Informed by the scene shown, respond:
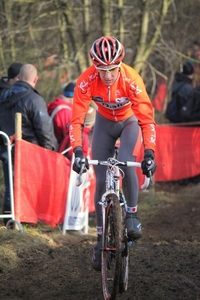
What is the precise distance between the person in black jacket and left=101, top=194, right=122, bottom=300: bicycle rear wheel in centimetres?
311

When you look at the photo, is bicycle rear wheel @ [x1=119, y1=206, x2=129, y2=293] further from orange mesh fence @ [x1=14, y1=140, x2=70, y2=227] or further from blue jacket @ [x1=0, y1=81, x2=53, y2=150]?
blue jacket @ [x1=0, y1=81, x2=53, y2=150]

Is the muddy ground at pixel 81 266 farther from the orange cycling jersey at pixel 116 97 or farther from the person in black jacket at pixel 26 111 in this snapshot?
the orange cycling jersey at pixel 116 97

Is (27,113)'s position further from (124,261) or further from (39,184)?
(124,261)

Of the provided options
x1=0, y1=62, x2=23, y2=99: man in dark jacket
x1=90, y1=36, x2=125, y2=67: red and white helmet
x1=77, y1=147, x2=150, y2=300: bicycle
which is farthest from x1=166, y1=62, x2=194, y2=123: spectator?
x1=77, y1=147, x2=150, y2=300: bicycle

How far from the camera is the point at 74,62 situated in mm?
14875

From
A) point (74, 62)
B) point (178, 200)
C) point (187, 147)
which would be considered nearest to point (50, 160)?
point (178, 200)

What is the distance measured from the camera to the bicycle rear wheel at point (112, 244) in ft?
18.3

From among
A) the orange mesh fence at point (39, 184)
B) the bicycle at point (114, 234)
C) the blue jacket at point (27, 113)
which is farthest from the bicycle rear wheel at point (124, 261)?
the blue jacket at point (27, 113)

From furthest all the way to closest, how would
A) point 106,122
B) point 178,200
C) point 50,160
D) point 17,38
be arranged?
point 17,38
point 178,200
point 50,160
point 106,122

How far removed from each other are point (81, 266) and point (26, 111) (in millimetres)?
2527

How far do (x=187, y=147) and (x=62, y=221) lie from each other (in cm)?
476

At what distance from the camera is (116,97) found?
21.2 feet

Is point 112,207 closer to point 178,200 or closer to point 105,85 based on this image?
point 105,85

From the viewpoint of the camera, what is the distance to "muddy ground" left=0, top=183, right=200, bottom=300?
6.07 metres
